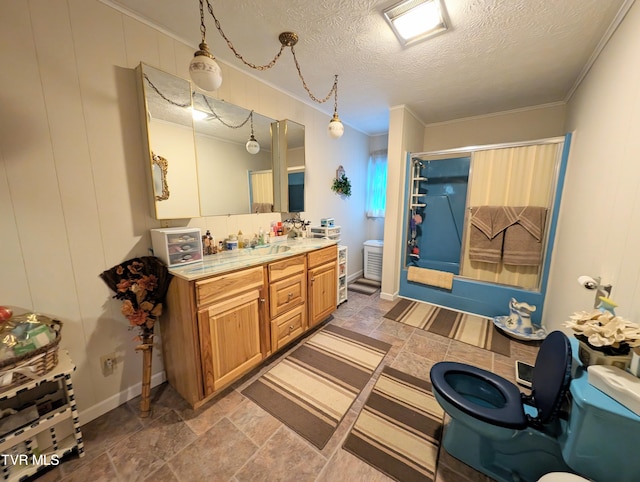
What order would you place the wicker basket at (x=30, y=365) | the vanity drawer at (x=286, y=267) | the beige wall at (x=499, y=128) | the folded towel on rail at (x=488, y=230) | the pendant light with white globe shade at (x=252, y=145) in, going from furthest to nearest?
the beige wall at (x=499, y=128)
the folded towel on rail at (x=488, y=230)
the pendant light with white globe shade at (x=252, y=145)
the vanity drawer at (x=286, y=267)
the wicker basket at (x=30, y=365)

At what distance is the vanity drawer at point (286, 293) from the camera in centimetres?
198

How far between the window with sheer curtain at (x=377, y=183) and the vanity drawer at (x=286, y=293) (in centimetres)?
243

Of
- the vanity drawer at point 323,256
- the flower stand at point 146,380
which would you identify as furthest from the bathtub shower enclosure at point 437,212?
the flower stand at point 146,380

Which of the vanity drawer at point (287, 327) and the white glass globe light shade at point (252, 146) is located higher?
the white glass globe light shade at point (252, 146)

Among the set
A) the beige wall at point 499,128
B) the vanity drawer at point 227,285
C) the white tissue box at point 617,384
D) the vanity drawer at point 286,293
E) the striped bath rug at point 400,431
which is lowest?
the striped bath rug at point 400,431

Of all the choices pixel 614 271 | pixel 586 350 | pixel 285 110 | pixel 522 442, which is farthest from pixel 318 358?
pixel 285 110

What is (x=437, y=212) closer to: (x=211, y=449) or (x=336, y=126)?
(x=336, y=126)

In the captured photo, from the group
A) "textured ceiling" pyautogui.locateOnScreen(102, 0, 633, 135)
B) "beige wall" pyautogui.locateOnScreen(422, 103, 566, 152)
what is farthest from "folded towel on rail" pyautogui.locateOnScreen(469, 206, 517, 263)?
"textured ceiling" pyautogui.locateOnScreen(102, 0, 633, 135)

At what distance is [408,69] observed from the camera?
211 cm

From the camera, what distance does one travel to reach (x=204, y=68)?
1.15 meters

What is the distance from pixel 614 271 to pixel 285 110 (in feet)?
9.17

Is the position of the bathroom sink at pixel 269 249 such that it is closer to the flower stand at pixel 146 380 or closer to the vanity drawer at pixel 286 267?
the vanity drawer at pixel 286 267

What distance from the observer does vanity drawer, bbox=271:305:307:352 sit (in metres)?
2.03

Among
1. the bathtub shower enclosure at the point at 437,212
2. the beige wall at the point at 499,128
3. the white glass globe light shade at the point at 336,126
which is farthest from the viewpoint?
the bathtub shower enclosure at the point at 437,212
